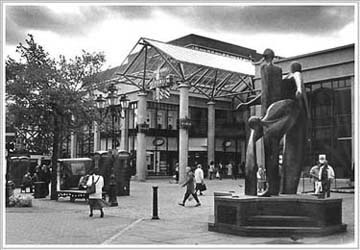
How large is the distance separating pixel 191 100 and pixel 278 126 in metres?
30.9

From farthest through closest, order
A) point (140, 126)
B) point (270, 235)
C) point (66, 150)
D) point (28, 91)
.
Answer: point (140, 126) < point (66, 150) < point (28, 91) < point (270, 235)

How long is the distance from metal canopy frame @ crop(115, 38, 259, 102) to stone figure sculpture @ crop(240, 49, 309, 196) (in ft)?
67.9

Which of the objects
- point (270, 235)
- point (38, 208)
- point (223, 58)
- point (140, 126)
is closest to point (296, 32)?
point (270, 235)

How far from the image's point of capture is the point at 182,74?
35219 millimetres

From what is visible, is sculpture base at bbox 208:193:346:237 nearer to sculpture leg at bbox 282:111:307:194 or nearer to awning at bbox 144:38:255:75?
sculpture leg at bbox 282:111:307:194

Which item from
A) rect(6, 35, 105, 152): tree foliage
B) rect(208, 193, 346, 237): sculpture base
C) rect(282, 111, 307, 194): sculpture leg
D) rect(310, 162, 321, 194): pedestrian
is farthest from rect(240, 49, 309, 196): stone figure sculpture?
rect(6, 35, 105, 152): tree foliage

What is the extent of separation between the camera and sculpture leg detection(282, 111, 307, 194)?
1278 cm

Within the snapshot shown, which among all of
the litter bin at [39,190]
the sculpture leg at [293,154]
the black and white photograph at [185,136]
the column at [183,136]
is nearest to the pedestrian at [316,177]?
the black and white photograph at [185,136]

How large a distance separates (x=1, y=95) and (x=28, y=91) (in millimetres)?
8750

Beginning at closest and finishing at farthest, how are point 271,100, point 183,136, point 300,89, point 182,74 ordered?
point 300,89 < point 271,100 < point 182,74 < point 183,136

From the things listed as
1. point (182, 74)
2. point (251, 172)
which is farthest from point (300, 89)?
point (182, 74)

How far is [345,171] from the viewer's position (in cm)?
1808

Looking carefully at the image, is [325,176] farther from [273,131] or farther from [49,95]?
[49,95]

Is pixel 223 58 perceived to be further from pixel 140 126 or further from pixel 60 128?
pixel 60 128
